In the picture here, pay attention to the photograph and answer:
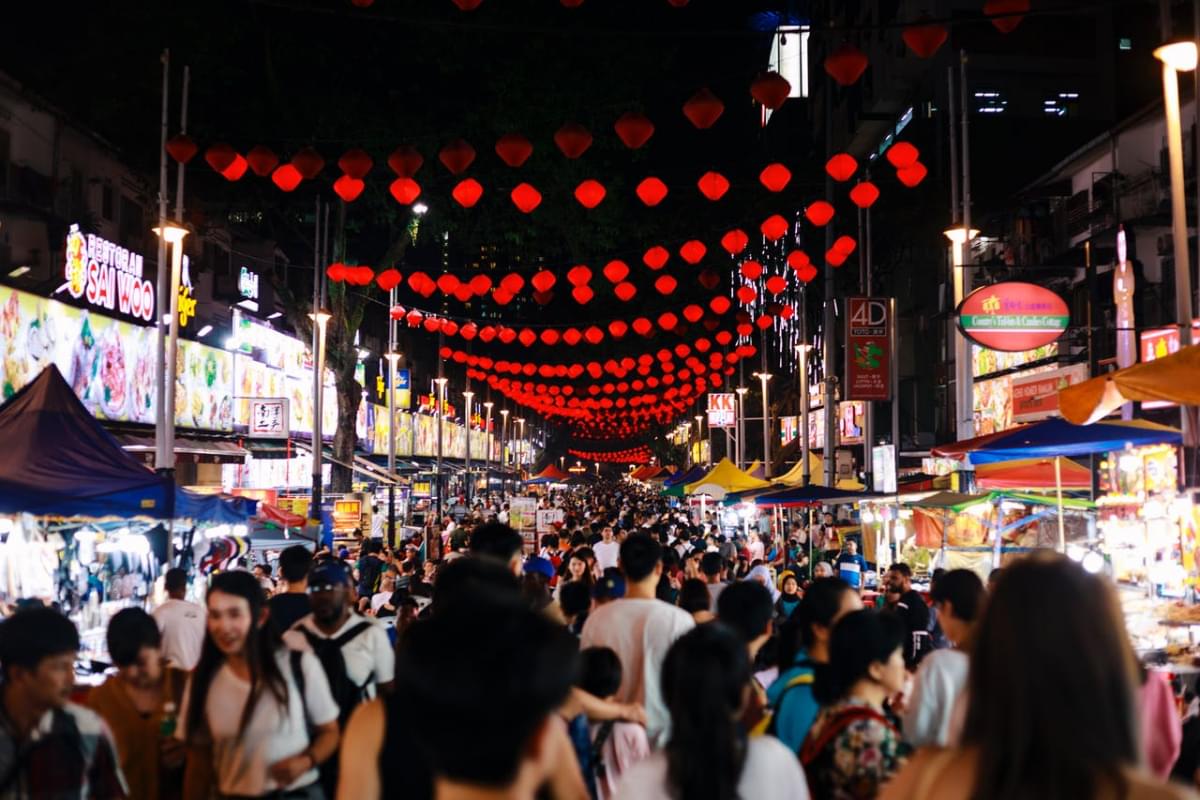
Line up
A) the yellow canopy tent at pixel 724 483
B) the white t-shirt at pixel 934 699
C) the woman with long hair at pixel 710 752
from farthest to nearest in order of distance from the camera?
the yellow canopy tent at pixel 724 483
the white t-shirt at pixel 934 699
the woman with long hair at pixel 710 752

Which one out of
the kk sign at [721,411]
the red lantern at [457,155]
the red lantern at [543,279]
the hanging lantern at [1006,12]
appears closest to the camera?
the hanging lantern at [1006,12]

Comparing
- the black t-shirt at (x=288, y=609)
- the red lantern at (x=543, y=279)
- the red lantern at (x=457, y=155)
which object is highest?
the red lantern at (x=543, y=279)

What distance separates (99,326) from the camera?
1056 inches

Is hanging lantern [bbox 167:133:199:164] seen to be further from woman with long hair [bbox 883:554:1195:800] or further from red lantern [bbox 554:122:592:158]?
woman with long hair [bbox 883:554:1195:800]

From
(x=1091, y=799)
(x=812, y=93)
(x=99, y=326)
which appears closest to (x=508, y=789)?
(x=1091, y=799)

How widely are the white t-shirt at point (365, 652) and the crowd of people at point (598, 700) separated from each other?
0.05 feet

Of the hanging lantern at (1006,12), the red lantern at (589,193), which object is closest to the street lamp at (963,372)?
the red lantern at (589,193)

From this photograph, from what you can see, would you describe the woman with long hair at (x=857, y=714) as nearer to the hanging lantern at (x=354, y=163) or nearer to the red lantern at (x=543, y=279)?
the hanging lantern at (x=354, y=163)

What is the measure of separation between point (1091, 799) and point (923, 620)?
1124 centimetres

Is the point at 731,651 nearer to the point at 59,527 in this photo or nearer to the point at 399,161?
the point at 59,527

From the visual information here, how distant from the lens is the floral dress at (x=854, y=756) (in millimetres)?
4500

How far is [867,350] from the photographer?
26656mm

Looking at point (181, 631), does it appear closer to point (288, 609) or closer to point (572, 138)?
point (288, 609)

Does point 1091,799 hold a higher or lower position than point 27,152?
lower
